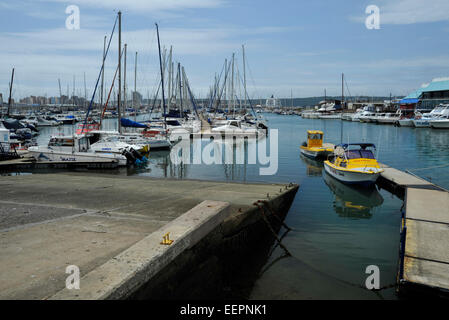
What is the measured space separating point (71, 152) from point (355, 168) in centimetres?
1998

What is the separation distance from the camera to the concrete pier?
5.62m

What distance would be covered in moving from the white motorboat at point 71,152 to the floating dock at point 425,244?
20430 millimetres

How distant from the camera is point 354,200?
18906mm

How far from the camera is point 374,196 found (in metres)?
19.7

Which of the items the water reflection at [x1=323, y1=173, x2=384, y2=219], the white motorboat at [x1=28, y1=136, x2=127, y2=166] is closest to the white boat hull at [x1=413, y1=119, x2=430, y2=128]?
the water reflection at [x1=323, y1=173, x2=384, y2=219]

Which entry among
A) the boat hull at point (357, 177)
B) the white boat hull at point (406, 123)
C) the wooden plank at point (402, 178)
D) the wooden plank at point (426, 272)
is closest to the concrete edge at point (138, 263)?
the wooden plank at point (426, 272)

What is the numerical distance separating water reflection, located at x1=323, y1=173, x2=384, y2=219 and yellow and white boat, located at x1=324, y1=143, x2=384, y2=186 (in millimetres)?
466

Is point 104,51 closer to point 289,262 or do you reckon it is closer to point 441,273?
point 289,262

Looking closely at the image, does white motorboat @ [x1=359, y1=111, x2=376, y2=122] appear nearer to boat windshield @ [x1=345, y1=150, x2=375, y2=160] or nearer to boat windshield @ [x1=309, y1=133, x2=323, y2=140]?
boat windshield @ [x1=309, y1=133, x2=323, y2=140]

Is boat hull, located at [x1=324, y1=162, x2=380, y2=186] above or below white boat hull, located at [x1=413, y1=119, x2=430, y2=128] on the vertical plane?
below

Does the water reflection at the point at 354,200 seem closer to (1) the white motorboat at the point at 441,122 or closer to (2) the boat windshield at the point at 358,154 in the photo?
(2) the boat windshield at the point at 358,154

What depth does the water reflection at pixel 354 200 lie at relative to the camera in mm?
16625

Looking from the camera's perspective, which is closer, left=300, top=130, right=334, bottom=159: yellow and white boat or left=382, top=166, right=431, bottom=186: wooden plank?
left=382, top=166, right=431, bottom=186: wooden plank
